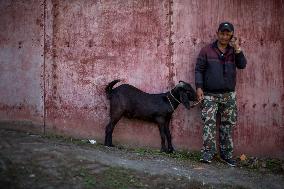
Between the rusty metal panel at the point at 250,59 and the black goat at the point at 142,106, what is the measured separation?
0.34 meters

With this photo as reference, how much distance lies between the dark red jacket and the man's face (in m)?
0.12

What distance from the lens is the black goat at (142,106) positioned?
7.42 m

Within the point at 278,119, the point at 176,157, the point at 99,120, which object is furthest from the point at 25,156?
the point at 278,119

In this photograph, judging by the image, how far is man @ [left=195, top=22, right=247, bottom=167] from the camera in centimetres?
702

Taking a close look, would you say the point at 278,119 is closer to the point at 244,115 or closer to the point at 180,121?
the point at 244,115

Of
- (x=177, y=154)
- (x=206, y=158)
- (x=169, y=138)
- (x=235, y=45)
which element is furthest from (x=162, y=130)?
(x=235, y=45)

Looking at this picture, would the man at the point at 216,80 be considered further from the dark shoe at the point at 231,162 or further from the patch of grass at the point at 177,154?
the patch of grass at the point at 177,154

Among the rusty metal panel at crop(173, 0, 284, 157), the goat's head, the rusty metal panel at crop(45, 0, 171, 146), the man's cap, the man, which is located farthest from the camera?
the rusty metal panel at crop(45, 0, 171, 146)

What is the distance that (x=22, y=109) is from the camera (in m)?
8.06

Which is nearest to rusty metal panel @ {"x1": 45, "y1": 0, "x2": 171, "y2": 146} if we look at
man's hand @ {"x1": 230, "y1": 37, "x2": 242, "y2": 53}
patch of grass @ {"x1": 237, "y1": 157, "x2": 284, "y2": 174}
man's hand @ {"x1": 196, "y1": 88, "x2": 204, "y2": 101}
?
man's hand @ {"x1": 196, "y1": 88, "x2": 204, "y2": 101}

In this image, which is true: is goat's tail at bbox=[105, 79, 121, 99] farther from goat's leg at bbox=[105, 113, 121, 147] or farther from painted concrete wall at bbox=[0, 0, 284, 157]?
goat's leg at bbox=[105, 113, 121, 147]

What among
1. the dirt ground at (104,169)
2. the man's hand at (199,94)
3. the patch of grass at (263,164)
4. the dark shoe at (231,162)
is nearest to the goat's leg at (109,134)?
the dirt ground at (104,169)

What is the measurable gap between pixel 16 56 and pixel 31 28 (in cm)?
57

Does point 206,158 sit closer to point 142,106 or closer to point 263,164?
point 263,164
